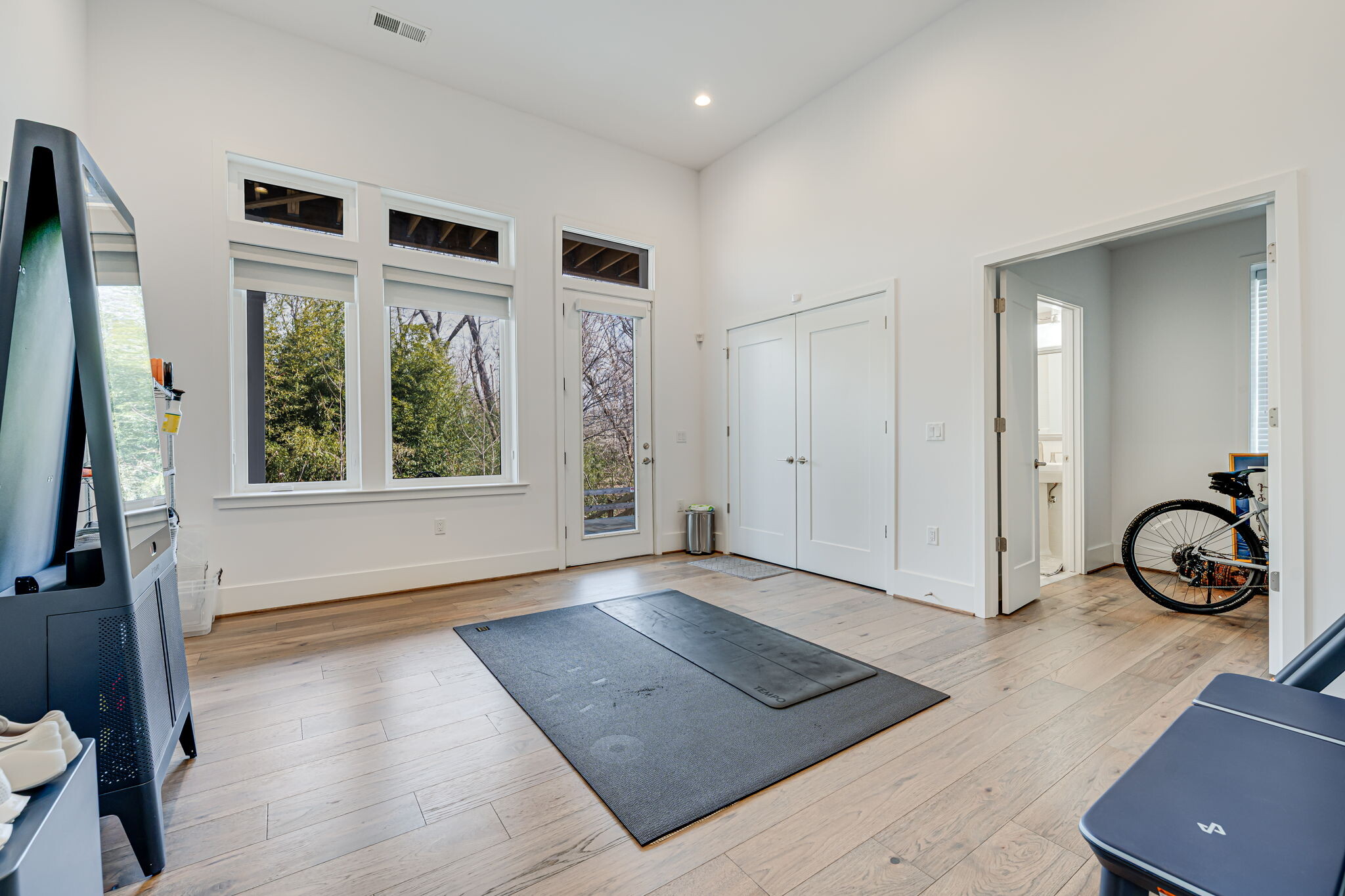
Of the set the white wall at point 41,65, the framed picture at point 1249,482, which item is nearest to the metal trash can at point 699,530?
the framed picture at point 1249,482

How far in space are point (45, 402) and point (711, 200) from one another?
16.2ft

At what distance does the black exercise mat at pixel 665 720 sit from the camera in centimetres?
176

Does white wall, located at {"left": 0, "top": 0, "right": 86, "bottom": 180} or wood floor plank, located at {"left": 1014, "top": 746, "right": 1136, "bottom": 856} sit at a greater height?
white wall, located at {"left": 0, "top": 0, "right": 86, "bottom": 180}

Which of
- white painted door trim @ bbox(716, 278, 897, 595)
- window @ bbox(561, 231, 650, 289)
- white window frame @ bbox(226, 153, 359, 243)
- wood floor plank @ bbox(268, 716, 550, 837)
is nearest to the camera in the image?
wood floor plank @ bbox(268, 716, 550, 837)

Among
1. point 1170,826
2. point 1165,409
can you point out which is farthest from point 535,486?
point 1165,409

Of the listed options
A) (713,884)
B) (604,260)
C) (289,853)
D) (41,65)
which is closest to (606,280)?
(604,260)

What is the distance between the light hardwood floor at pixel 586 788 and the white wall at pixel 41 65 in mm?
2142

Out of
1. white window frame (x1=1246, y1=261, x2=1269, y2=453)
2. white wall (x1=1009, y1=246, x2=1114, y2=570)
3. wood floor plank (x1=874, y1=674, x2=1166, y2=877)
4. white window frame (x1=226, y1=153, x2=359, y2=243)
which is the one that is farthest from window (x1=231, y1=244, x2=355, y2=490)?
white window frame (x1=1246, y1=261, x2=1269, y2=453)

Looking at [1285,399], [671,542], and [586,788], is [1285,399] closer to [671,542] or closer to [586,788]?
[586,788]

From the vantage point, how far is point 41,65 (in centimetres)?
251

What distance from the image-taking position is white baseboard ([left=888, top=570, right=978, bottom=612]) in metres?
3.50

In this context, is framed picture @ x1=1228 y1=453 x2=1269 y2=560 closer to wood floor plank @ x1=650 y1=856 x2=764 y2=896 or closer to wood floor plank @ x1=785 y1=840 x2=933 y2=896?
wood floor plank @ x1=785 y1=840 x2=933 y2=896

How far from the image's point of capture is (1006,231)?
10.9 ft

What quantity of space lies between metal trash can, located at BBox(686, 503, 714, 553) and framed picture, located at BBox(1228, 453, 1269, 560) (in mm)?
3583
